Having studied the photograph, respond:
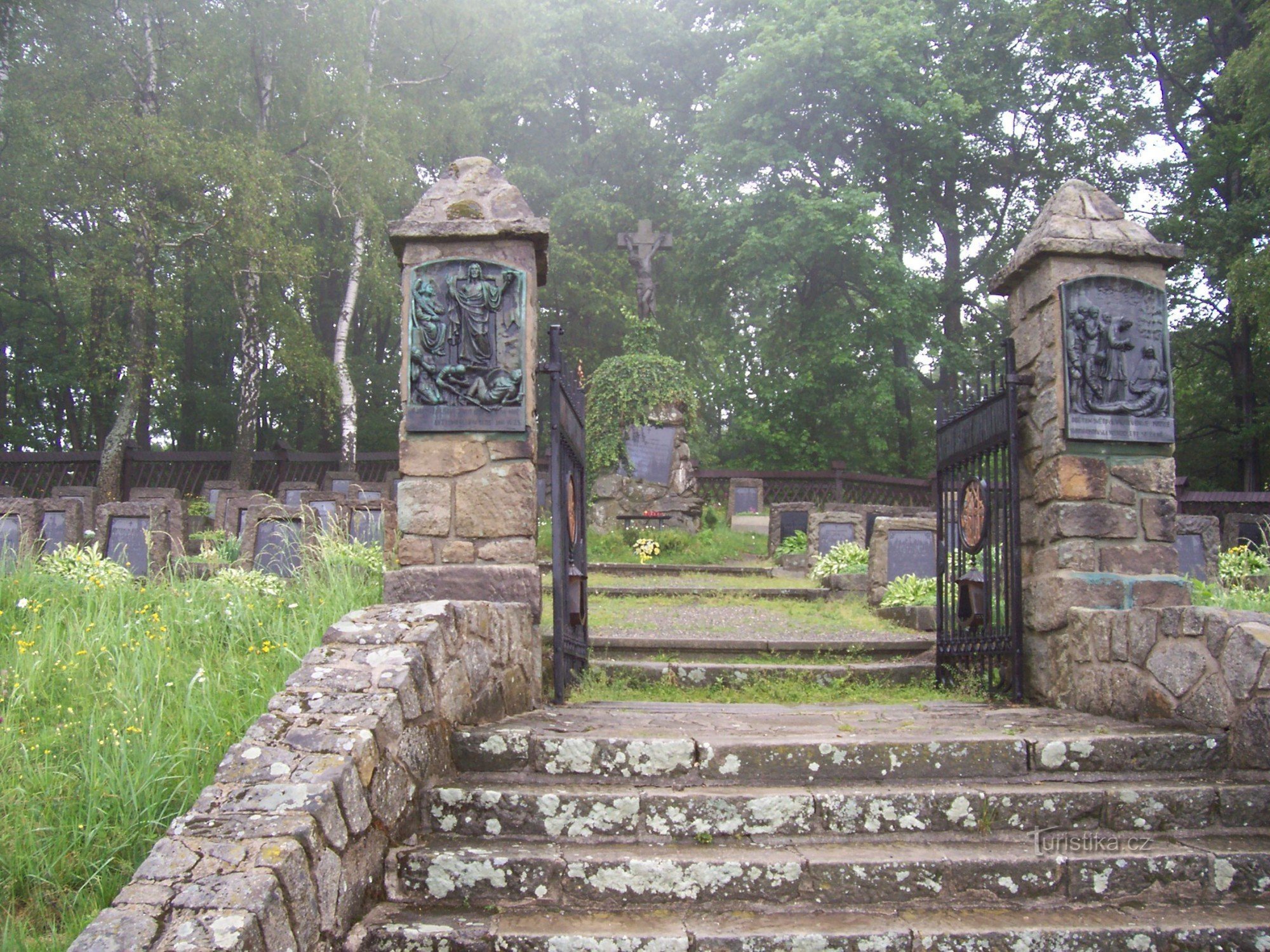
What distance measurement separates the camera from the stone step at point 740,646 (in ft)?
18.7

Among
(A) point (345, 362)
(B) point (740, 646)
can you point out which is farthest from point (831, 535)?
(A) point (345, 362)

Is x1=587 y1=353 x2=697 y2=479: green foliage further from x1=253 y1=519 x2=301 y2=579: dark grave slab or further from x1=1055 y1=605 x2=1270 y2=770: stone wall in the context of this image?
x1=1055 y1=605 x2=1270 y2=770: stone wall

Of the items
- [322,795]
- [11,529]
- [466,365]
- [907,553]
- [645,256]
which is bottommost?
[322,795]

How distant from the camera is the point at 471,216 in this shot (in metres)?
4.69

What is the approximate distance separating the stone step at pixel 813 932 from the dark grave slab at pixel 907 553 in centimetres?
522

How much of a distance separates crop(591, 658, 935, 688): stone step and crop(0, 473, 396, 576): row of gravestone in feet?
6.46

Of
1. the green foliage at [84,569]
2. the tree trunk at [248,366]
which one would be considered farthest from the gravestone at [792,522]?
the tree trunk at [248,366]

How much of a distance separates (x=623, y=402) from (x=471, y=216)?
28.0 ft

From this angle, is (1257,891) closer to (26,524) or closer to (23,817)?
(23,817)

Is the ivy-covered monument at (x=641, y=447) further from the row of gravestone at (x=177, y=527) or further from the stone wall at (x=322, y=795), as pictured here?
the stone wall at (x=322, y=795)

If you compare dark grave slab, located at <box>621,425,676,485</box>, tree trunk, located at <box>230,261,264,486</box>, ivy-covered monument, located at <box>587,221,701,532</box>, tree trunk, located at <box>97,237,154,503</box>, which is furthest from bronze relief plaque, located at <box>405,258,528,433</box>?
tree trunk, located at <box>97,237,154,503</box>

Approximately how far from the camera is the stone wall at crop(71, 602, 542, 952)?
7.14ft

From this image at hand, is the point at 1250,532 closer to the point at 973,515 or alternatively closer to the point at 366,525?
the point at 973,515

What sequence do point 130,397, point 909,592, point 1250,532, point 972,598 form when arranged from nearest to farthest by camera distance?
point 972,598, point 909,592, point 1250,532, point 130,397
